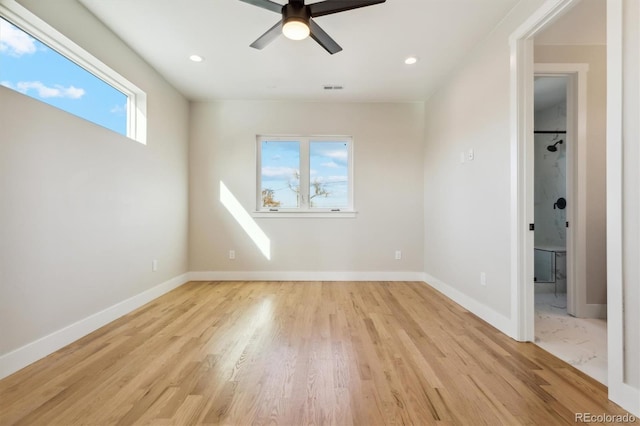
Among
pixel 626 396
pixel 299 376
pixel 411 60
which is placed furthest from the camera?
pixel 411 60

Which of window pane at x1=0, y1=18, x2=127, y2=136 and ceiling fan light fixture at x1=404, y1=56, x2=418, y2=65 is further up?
ceiling fan light fixture at x1=404, y1=56, x2=418, y2=65

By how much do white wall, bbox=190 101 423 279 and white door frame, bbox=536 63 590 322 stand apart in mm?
1654

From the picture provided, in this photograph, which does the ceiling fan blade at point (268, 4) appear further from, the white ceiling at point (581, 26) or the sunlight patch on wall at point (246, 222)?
the sunlight patch on wall at point (246, 222)

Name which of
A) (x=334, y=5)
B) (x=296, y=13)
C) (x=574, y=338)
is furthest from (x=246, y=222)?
(x=574, y=338)

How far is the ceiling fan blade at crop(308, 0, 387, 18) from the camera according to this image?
177cm

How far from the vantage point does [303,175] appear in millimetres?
4047

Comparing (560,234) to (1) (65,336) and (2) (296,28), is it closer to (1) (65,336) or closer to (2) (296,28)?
(2) (296,28)

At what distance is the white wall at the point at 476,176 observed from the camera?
222 centimetres

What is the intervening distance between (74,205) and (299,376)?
203 centimetres

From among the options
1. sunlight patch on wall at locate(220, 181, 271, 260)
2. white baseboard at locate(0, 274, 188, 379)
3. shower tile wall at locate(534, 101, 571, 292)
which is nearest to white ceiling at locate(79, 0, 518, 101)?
sunlight patch on wall at locate(220, 181, 271, 260)

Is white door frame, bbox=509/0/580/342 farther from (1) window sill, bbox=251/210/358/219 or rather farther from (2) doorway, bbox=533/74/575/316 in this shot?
(1) window sill, bbox=251/210/358/219

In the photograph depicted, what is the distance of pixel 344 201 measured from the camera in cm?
408

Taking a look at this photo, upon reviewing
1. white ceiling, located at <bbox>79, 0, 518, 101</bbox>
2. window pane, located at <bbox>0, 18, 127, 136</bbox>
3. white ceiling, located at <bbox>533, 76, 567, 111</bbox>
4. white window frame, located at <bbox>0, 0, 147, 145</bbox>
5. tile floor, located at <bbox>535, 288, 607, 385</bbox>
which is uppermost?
white ceiling, located at <bbox>533, 76, 567, 111</bbox>

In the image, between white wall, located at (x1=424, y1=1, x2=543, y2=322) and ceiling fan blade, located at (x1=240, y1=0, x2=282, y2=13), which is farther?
white wall, located at (x1=424, y1=1, x2=543, y2=322)
